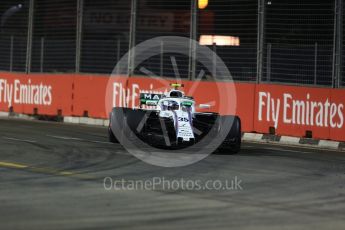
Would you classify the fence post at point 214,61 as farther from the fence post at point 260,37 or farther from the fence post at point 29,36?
the fence post at point 29,36

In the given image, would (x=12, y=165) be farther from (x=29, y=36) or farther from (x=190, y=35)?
(x=29, y=36)

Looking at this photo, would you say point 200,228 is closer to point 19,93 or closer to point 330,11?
point 330,11

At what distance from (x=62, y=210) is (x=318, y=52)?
34.4 ft

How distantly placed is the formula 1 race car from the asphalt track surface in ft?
1.51

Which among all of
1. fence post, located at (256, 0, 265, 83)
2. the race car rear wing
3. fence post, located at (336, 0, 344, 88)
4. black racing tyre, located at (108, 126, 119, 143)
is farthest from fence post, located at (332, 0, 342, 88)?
black racing tyre, located at (108, 126, 119, 143)

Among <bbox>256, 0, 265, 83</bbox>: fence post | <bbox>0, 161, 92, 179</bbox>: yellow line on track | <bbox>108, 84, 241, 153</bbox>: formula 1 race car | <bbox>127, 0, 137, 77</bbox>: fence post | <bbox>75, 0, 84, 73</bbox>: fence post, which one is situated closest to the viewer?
<bbox>0, 161, 92, 179</bbox>: yellow line on track

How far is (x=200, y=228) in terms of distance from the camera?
6723 mm

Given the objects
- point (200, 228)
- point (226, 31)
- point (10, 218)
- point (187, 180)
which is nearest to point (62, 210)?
point (10, 218)

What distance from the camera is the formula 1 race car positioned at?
1246 centimetres

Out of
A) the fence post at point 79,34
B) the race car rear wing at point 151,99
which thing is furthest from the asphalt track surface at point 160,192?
the fence post at point 79,34

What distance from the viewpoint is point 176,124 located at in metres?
12.4

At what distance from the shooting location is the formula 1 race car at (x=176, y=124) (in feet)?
40.9

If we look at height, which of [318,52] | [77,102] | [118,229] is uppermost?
[318,52]

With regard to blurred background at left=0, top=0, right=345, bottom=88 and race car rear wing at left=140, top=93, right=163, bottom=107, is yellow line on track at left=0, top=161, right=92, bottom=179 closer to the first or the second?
race car rear wing at left=140, top=93, right=163, bottom=107
